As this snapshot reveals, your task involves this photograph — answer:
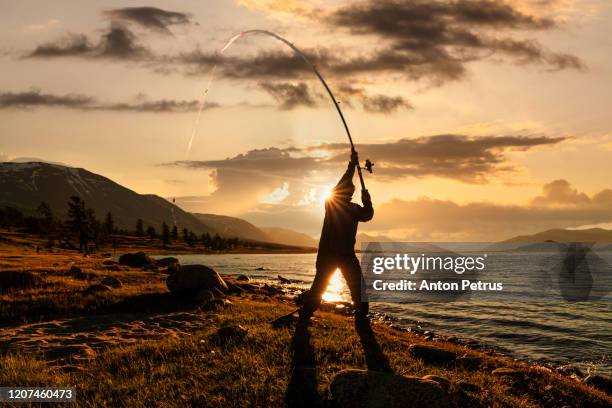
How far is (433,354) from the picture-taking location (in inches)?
540

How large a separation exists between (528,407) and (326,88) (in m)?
11.9

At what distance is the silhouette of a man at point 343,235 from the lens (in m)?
13.9

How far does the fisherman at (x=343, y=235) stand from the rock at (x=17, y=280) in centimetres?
1717

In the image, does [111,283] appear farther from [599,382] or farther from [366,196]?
[599,382]

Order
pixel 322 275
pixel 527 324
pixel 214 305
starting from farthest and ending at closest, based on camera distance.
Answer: pixel 527 324, pixel 214 305, pixel 322 275

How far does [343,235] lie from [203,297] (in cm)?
1060

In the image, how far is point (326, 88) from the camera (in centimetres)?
1742

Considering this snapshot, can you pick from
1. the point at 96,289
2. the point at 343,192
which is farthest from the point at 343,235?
the point at 96,289

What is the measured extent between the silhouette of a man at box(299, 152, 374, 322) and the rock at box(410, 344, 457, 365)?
1.90 m

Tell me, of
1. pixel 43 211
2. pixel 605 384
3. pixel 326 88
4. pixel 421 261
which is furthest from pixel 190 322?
pixel 421 261

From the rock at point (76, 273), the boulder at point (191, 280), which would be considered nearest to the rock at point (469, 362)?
the boulder at point (191, 280)

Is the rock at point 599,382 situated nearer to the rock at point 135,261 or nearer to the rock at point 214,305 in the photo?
the rock at point 214,305

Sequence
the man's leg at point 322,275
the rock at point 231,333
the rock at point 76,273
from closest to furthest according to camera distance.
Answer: the rock at point 231,333 < the man's leg at point 322,275 < the rock at point 76,273

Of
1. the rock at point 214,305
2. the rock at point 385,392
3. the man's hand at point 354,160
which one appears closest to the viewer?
the rock at point 385,392
